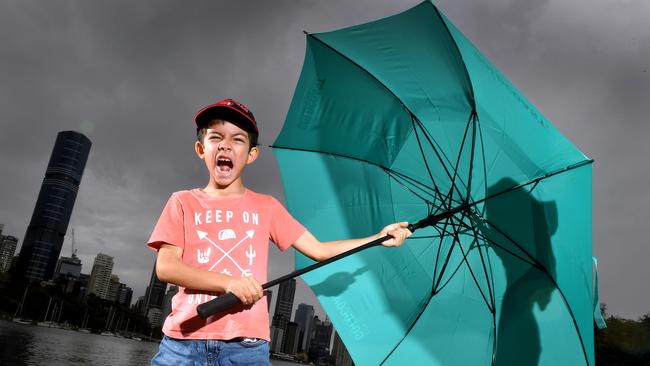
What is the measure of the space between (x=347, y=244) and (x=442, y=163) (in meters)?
2.43

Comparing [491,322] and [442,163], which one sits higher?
[442,163]

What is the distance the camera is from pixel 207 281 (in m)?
2.35

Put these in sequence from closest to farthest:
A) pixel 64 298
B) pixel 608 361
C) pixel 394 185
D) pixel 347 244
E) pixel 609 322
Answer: pixel 347 244
pixel 394 185
pixel 608 361
pixel 609 322
pixel 64 298

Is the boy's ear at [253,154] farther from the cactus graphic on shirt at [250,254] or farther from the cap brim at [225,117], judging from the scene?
the cactus graphic on shirt at [250,254]

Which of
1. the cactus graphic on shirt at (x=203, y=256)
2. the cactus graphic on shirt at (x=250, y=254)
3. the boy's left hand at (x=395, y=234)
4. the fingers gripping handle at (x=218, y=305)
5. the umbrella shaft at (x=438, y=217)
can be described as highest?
the umbrella shaft at (x=438, y=217)

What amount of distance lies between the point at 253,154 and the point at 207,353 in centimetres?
126

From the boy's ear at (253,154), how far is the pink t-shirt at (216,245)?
22cm

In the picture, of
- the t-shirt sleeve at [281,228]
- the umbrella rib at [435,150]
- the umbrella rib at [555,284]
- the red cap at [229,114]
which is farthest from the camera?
the umbrella rib at [435,150]

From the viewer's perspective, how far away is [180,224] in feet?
8.64

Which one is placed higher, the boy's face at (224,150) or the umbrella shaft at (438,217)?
the umbrella shaft at (438,217)

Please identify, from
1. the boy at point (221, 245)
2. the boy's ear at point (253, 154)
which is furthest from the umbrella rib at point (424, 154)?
the boy's ear at point (253, 154)

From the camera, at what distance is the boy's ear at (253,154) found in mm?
2906

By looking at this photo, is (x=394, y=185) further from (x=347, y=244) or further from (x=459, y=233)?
(x=347, y=244)

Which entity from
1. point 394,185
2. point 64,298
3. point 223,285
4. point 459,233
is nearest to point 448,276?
point 459,233
